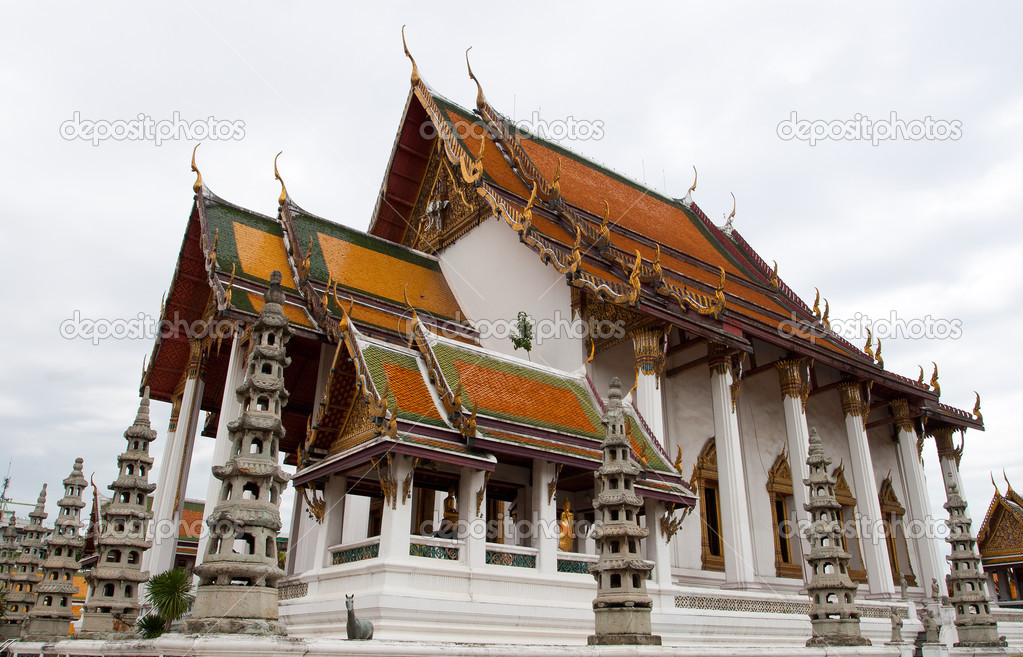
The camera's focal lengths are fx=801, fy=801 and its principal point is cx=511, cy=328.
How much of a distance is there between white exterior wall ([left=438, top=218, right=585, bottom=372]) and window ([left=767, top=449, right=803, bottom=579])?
5135 mm

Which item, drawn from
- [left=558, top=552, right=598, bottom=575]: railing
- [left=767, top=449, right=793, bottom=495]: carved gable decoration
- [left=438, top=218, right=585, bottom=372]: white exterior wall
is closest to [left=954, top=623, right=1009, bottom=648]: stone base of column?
[left=767, top=449, right=793, bottom=495]: carved gable decoration

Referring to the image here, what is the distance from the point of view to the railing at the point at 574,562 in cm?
821

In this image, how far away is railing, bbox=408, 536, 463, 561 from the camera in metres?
7.29

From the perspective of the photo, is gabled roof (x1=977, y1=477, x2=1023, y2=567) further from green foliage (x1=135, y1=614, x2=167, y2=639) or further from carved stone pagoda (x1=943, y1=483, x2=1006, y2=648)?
green foliage (x1=135, y1=614, x2=167, y2=639)

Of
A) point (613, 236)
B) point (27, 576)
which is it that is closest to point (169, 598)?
point (27, 576)

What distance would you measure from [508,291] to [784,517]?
6.49 m

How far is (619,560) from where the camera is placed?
5.90m

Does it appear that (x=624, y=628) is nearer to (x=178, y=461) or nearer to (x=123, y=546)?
(x=123, y=546)

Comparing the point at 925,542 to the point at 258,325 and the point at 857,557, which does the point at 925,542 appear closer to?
the point at 857,557

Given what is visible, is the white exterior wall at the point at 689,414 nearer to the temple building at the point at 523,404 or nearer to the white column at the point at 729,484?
the temple building at the point at 523,404

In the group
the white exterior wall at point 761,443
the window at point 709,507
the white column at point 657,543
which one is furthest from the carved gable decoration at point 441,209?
the white column at point 657,543

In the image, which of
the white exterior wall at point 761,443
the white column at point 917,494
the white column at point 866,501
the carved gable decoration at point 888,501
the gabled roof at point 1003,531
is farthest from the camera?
the gabled roof at point 1003,531

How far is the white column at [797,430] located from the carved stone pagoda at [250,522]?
1093 centimetres

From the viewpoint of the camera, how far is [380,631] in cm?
669
